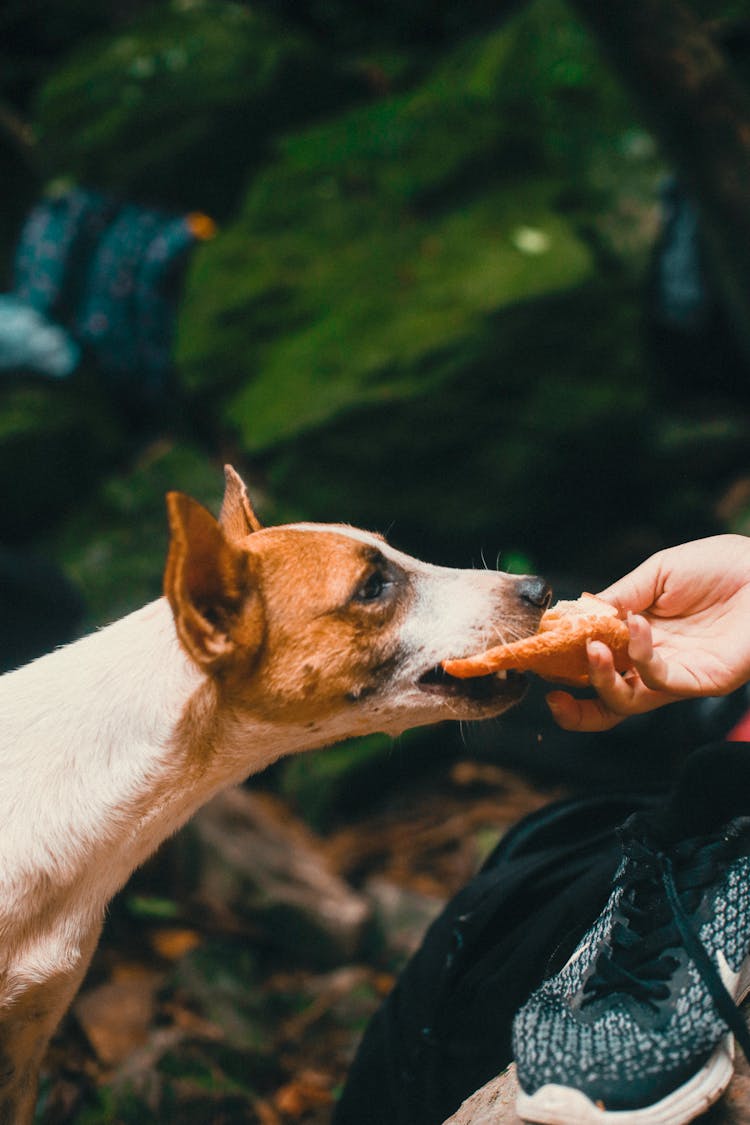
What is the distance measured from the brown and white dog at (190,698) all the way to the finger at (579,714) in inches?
7.4

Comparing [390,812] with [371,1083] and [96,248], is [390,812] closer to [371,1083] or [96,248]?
[371,1083]

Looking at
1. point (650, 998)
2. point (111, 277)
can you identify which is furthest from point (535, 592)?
point (111, 277)

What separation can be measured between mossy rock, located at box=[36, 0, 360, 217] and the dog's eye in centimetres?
554

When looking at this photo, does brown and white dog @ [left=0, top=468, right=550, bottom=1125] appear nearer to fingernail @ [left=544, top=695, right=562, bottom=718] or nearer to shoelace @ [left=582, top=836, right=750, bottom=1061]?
fingernail @ [left=544, top=695, right=562, bottom=718]

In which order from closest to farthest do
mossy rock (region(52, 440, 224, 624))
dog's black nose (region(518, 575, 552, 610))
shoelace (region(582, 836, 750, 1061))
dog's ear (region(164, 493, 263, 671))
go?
shoelace (region(582, 836, 750, 1061)), dog's ear (region(164, 493, 263, 671)), dog's black nose (region(518, 575, 552, 610)), mossy rock (region(52, 440, 224, 624))

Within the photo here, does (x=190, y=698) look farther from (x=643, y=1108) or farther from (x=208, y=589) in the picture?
(x=643, y=1108)

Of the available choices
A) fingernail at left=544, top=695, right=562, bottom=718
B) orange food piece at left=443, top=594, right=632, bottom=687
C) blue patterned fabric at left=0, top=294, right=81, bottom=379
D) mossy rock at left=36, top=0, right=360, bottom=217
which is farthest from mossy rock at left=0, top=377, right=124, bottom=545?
fingernail at left=544, top=695, right=562, bottom=718

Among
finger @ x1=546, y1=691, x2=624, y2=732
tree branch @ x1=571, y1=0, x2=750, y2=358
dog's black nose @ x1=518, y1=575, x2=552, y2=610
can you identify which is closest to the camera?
finger @ x1=546, y1=691, x2=624, y2=732

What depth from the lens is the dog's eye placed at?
2074 mm

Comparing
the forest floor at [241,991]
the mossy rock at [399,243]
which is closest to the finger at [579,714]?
the forest floor at [241,991]

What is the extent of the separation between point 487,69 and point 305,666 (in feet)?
16.3

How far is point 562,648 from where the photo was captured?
1833 mm

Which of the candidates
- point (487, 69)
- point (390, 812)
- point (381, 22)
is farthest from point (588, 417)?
point (381, 22)

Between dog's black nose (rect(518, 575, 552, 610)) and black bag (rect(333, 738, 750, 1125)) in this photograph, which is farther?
dog's black nose (rect(518, 575, 552, 610))
